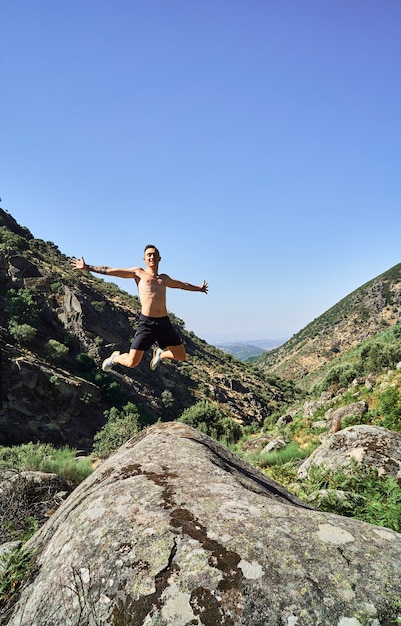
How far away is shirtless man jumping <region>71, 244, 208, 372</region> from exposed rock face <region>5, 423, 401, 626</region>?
4391 millimetres

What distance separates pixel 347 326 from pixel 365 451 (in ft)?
300

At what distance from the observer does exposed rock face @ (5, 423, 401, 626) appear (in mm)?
2211

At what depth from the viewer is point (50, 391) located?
2875cm

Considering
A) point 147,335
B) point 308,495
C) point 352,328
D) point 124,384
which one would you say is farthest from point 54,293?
point 352,328

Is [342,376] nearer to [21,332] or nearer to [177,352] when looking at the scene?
[177,352]

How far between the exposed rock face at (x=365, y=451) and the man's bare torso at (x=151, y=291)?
4.65 m

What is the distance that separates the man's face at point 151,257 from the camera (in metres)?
7.30

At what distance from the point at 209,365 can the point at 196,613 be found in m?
60.1

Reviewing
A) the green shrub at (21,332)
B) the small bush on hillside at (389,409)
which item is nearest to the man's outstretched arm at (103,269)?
the small bush on hillside at (389,409)

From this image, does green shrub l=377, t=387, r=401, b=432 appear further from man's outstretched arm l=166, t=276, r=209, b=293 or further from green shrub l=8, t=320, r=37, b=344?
green shrub l=8, t=320, r=37, b=344

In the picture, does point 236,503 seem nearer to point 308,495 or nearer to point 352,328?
point 308,495

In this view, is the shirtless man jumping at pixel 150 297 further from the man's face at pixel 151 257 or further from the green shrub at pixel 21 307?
the green shrub at pixel 21 307

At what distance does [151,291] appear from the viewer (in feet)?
24.1

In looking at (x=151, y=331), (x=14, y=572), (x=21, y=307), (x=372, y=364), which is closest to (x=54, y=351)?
(x=21, y=307)
